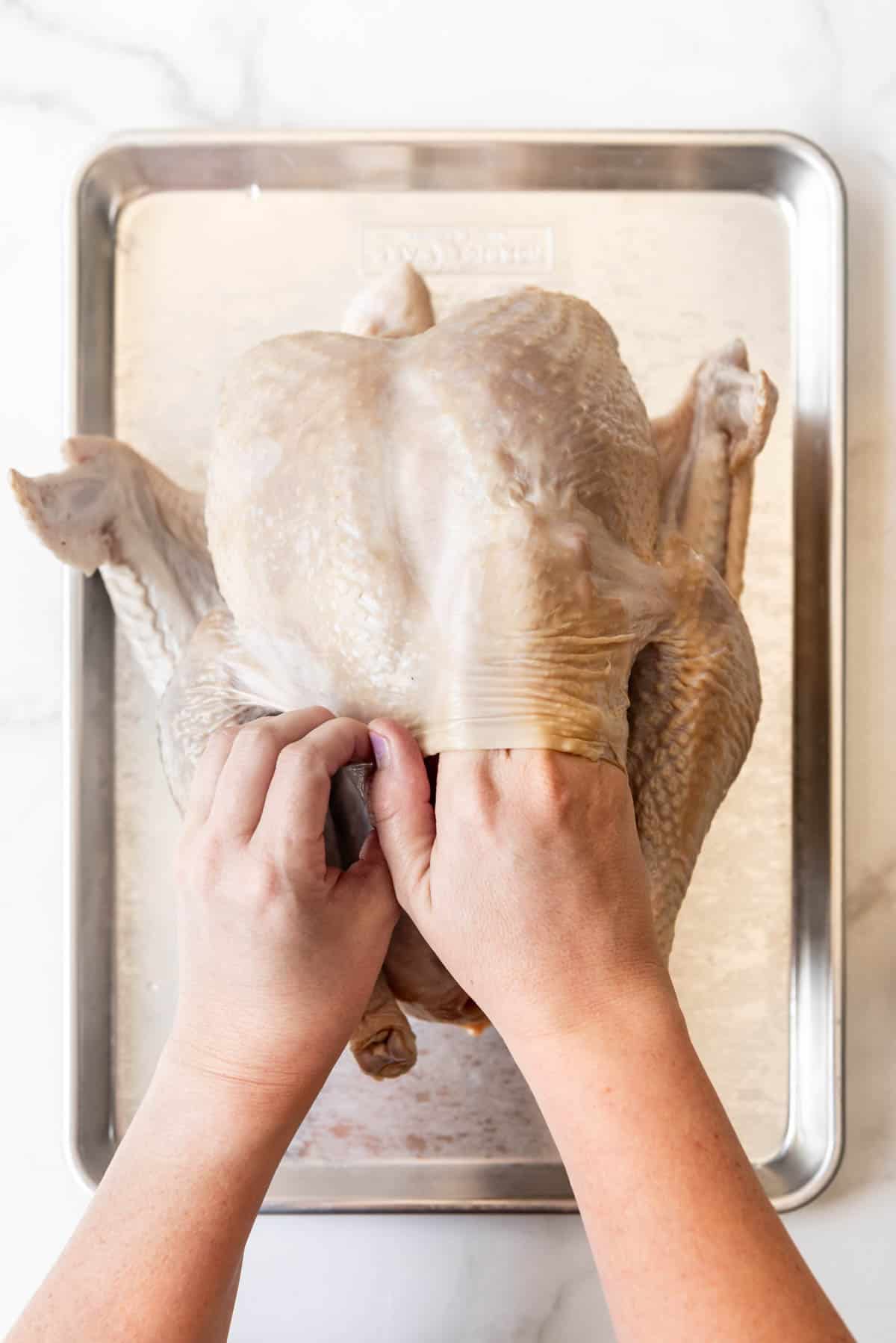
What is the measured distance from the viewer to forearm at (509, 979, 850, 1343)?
53 cm

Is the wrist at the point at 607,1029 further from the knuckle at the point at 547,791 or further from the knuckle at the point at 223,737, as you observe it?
the knuckle at the point at 223,737

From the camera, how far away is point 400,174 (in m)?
1.02

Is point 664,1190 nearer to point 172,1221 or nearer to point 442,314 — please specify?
point 172,1221

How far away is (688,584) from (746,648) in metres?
0.07

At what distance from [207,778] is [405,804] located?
0.44ft

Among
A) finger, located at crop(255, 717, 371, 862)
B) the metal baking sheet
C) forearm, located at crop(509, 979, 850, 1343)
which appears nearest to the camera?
forearm, located at crop(509, 979, 850, 1343)

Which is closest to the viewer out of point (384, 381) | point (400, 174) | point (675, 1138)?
point (675, 1138)

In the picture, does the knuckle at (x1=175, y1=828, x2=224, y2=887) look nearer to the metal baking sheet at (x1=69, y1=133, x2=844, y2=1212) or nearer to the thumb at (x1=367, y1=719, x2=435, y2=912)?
the thumb at (x1=367, y1=719, x2=435, y2=912)

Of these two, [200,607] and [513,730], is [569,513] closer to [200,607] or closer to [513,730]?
[513,730]

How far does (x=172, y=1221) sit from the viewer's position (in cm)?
61

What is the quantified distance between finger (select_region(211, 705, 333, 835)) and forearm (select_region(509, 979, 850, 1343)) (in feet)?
0.67

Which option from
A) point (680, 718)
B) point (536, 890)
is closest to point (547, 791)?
point (536, 890)

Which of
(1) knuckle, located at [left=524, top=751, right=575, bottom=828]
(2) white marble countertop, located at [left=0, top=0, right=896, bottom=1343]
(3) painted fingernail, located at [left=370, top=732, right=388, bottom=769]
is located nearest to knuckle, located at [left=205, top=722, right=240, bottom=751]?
(3) painted fingernail, located at [left=370, top=732, right=388, bottom=769]

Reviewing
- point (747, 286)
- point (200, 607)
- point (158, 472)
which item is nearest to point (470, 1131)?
point (200, 607)
